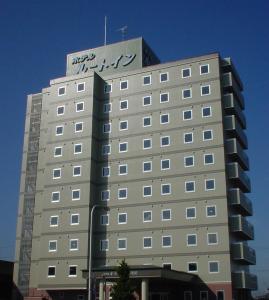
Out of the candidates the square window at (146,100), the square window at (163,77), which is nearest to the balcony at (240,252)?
the square window at (146,100)

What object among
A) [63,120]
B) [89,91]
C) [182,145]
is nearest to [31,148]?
[63,120]

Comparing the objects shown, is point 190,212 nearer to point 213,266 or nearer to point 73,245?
point 213,266

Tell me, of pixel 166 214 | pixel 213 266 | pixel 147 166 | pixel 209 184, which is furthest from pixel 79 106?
pixel 213 266

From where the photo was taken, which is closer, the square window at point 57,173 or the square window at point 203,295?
the square window at point 203,295

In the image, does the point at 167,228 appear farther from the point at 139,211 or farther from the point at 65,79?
the point at 65,79

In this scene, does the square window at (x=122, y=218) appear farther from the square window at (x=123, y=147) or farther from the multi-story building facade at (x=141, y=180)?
the square window at (x=123, y=147)

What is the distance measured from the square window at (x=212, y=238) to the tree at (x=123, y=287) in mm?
14598

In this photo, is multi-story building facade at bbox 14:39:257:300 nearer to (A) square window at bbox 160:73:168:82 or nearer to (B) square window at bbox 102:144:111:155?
(B) square window at bbox 102:144:111:155

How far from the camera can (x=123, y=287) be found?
4984 cm

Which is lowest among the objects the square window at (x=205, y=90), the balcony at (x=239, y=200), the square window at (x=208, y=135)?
the balcony at (x=239, y=200)

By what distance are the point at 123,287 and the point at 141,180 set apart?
20.4 m

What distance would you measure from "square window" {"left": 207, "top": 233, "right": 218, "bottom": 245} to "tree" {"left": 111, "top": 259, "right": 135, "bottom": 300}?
1460 centimetres

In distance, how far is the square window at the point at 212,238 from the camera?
60966mm

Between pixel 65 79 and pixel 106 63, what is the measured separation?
7.05m
